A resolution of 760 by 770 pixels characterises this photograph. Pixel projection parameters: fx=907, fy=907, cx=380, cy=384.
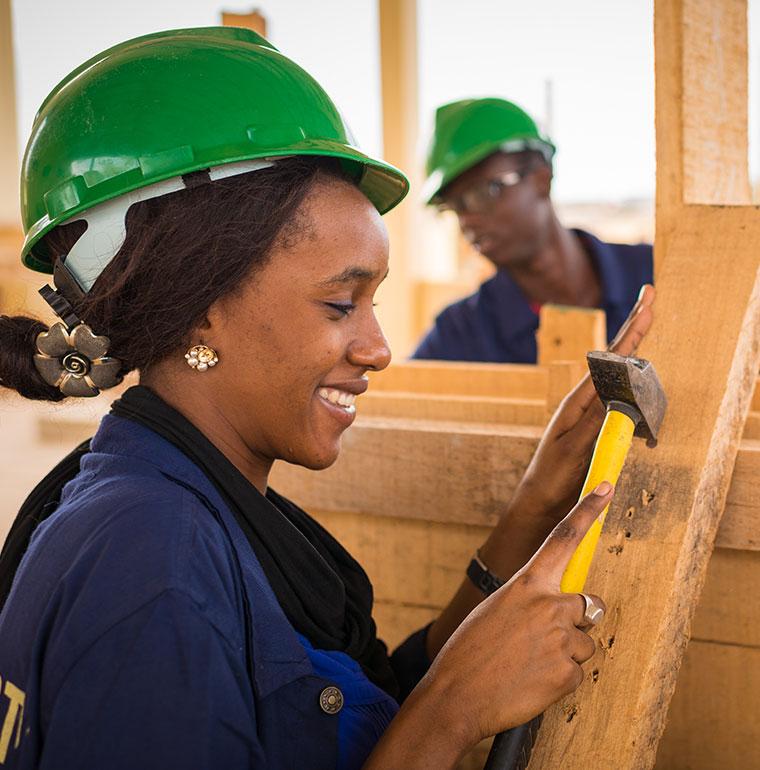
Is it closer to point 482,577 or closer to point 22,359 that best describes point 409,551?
point 482,577

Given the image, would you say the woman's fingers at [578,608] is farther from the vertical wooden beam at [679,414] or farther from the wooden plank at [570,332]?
the wooden plank at [570,332]

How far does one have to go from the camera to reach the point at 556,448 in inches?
66.2

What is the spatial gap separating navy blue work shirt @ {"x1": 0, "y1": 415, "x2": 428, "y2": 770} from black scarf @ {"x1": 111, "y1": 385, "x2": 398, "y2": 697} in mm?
27

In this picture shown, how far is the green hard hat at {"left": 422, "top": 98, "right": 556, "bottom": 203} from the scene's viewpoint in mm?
3998

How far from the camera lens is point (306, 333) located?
141 cm

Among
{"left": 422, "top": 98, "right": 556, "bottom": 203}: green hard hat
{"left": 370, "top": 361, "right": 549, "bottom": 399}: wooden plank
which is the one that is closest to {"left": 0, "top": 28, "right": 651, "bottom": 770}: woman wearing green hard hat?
{"left": 370, "top": 361, "right": 549, "bottom": 399}: wooden plank

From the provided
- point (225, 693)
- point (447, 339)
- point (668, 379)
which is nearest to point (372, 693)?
point (225, 693)

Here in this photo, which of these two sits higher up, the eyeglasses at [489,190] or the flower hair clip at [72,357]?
the flower hair clip at [72,357]

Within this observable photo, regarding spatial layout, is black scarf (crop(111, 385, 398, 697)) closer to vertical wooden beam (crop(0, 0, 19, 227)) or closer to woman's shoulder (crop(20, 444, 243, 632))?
woman's shoulder (crop(20, 444, 243, 632))

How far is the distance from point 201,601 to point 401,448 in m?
0.84

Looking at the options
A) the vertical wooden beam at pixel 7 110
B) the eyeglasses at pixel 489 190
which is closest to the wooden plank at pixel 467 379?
the eyeglasses at pixel 489 190

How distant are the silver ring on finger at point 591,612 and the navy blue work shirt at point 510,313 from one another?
2659 millimetres

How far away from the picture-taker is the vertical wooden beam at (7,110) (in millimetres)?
5555

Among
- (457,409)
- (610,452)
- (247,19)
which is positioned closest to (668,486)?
(610,452)
